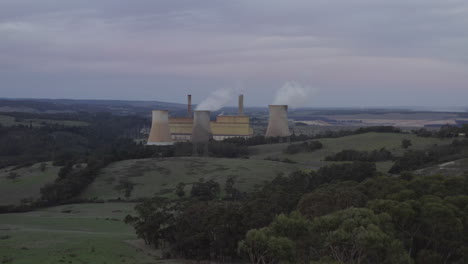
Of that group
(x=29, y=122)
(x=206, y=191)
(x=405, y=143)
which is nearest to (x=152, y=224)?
(x=206, y=191)

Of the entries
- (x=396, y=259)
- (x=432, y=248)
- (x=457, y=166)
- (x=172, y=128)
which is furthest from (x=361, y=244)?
(x=172, y=128)

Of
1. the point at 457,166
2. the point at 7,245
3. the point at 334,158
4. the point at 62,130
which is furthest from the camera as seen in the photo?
the point at 62,130

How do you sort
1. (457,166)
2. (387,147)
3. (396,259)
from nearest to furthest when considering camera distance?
(396,259), (457,166), (387,147)

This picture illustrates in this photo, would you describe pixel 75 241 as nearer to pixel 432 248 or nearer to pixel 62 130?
pixel 432 248

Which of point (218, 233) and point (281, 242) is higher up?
point (281, 242)

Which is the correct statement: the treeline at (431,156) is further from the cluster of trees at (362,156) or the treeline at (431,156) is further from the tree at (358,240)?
the tree at (358,240)

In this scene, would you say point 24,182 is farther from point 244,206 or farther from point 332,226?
point 332,226
